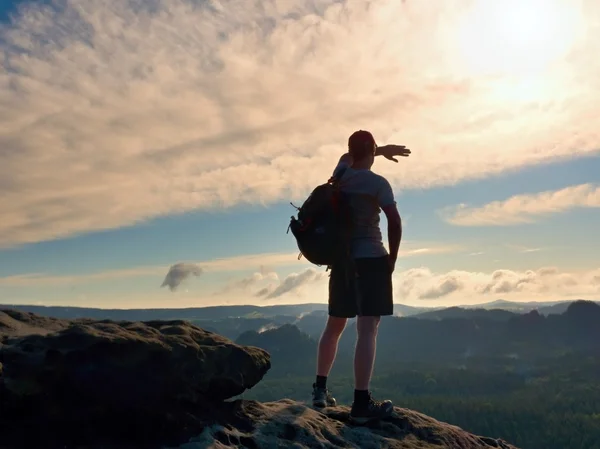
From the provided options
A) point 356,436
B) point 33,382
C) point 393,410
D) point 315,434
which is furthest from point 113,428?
point 393,410

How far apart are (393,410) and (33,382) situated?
7133 millimetres

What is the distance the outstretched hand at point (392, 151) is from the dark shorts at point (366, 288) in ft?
9.99

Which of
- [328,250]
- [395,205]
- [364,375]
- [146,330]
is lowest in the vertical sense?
[364,375]

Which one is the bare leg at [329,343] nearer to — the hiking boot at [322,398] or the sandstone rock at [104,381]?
the hiking boot at [322,398]

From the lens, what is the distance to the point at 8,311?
33.7ft

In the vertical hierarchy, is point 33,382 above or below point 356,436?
above

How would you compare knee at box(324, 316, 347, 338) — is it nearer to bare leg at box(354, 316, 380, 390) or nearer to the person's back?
bare leg at box(354, 316, 380, 390)

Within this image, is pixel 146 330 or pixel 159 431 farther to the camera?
pixel 146 330

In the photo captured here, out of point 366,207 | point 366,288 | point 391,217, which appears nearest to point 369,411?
point 366,288

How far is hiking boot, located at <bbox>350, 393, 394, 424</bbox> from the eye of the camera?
10648mm

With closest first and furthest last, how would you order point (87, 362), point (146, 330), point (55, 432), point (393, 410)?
point (55, 432)
point (87, 362)
point (146, 330)
point (393, 410)

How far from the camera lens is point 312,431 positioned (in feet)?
31.5

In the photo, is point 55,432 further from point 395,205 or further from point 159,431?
point 395,205

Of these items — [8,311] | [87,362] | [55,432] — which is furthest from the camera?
[8,311]
